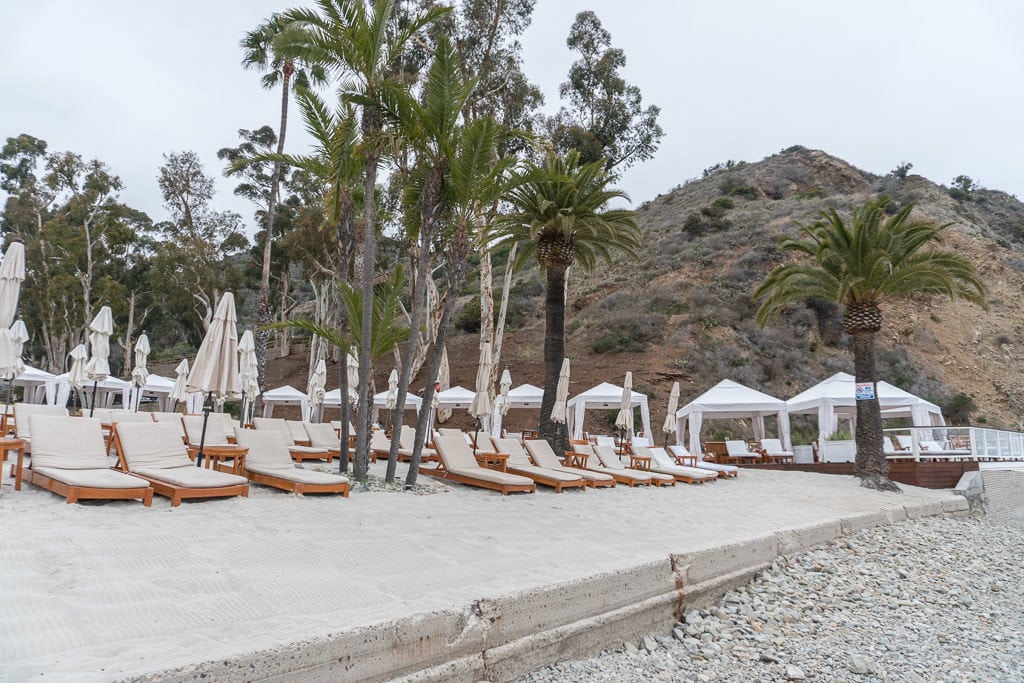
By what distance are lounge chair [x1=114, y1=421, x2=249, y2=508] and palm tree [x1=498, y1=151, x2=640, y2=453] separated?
26.7 ft

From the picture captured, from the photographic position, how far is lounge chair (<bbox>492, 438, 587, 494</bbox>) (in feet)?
33.5

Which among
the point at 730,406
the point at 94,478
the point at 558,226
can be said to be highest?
the point at 558,226

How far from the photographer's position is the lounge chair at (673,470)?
1338 centimetres

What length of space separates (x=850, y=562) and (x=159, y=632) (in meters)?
7.32

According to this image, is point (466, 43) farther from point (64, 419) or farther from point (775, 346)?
point (775, 346)

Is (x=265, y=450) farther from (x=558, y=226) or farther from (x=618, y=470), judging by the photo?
(x=558, y=226)

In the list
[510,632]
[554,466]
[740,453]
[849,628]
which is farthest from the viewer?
[740,453]

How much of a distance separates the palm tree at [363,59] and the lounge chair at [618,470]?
221 inches

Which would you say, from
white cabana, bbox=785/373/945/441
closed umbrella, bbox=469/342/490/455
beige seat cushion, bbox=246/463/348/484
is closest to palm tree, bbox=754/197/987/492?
white cabana, bbox=785/373/945/441

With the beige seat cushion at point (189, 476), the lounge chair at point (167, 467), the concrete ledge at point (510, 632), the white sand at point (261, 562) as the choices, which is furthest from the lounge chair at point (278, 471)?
the concrete ledge at point (510, 632)

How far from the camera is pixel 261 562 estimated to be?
4.26 m

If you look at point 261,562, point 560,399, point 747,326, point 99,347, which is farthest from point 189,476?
point 747,326

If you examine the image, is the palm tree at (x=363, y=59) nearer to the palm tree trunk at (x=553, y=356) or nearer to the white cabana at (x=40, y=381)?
the palm tree trunk at (x=553, y=356)

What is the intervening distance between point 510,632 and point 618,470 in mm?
9309
